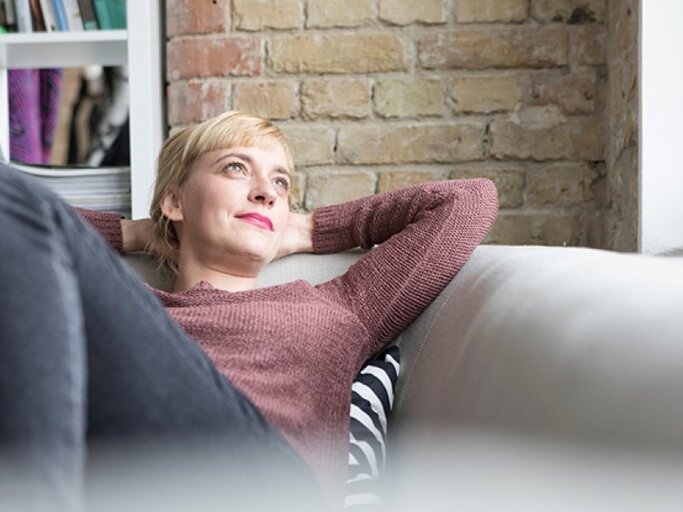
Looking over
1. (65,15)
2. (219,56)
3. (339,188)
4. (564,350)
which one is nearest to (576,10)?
(339,188)

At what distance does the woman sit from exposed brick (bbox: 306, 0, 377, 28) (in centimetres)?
97

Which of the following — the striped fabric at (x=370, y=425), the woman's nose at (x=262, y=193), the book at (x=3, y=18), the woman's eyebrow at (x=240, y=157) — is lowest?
the striped fabric at (x=370, y=425)

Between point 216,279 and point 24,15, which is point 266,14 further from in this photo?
point 216,279

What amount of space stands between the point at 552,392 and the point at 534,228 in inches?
71.7

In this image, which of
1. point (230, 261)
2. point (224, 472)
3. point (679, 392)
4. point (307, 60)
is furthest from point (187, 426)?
point (307, 60)

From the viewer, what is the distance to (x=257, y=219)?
1.59m

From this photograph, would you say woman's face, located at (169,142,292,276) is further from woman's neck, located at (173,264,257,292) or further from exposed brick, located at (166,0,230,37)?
exposed brick, located at (166,0,230,37)

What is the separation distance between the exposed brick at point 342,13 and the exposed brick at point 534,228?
0.61 meters

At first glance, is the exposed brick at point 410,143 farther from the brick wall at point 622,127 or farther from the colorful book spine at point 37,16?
the colorful book spine at point 37,16

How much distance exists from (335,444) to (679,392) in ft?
2.09

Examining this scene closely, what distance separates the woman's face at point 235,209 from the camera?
158cm

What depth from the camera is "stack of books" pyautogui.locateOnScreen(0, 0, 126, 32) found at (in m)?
2.68

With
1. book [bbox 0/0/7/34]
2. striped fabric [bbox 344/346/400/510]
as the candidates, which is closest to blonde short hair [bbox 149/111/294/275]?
striped fabric [bbox 344/346/400/510]

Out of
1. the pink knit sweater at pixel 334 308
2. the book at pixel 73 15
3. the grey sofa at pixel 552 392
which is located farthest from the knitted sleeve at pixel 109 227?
the book at pixel 73 15
